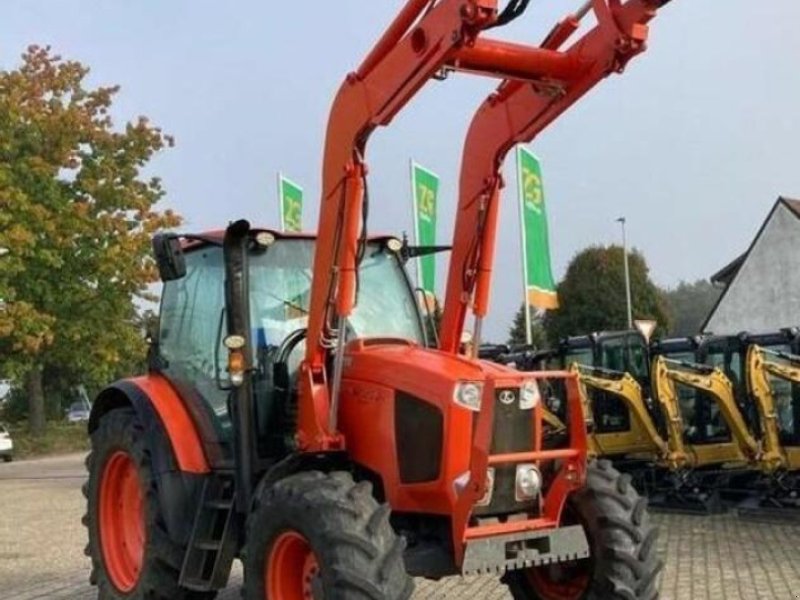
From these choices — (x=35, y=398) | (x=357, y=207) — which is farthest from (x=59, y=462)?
(x=357, y=207)

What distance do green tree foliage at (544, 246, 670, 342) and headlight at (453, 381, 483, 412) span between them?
42.6m

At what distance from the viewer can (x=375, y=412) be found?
577 cm

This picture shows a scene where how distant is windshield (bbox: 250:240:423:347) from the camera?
6.43m

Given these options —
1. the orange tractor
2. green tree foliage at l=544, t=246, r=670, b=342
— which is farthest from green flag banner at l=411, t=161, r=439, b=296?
green tree foliage at l=544, t=246, r=670, b=342

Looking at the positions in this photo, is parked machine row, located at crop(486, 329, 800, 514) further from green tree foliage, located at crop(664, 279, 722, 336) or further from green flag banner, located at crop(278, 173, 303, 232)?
green tree foliage, located at crop(664, 279, 722, 336)

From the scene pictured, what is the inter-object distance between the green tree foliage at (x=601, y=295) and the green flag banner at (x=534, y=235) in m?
27.4

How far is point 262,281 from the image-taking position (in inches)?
255

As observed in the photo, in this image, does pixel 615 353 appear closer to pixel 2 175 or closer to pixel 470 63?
pixel 470 63

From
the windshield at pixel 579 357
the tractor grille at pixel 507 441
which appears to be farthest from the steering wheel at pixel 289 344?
the windshield at pixel 579 357

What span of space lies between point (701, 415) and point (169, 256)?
9.06m

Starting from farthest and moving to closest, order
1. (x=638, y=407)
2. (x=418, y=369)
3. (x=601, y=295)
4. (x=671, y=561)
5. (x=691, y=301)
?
(x=691, y=301)
(x=601, y=295)
(x=638, y=407)
(x=671, y=561)
(x=418, y=369)

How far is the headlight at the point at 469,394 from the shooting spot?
539 cm

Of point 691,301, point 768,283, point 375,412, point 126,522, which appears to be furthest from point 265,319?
point 691,301

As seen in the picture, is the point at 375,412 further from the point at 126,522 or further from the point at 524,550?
the point at 126,522
